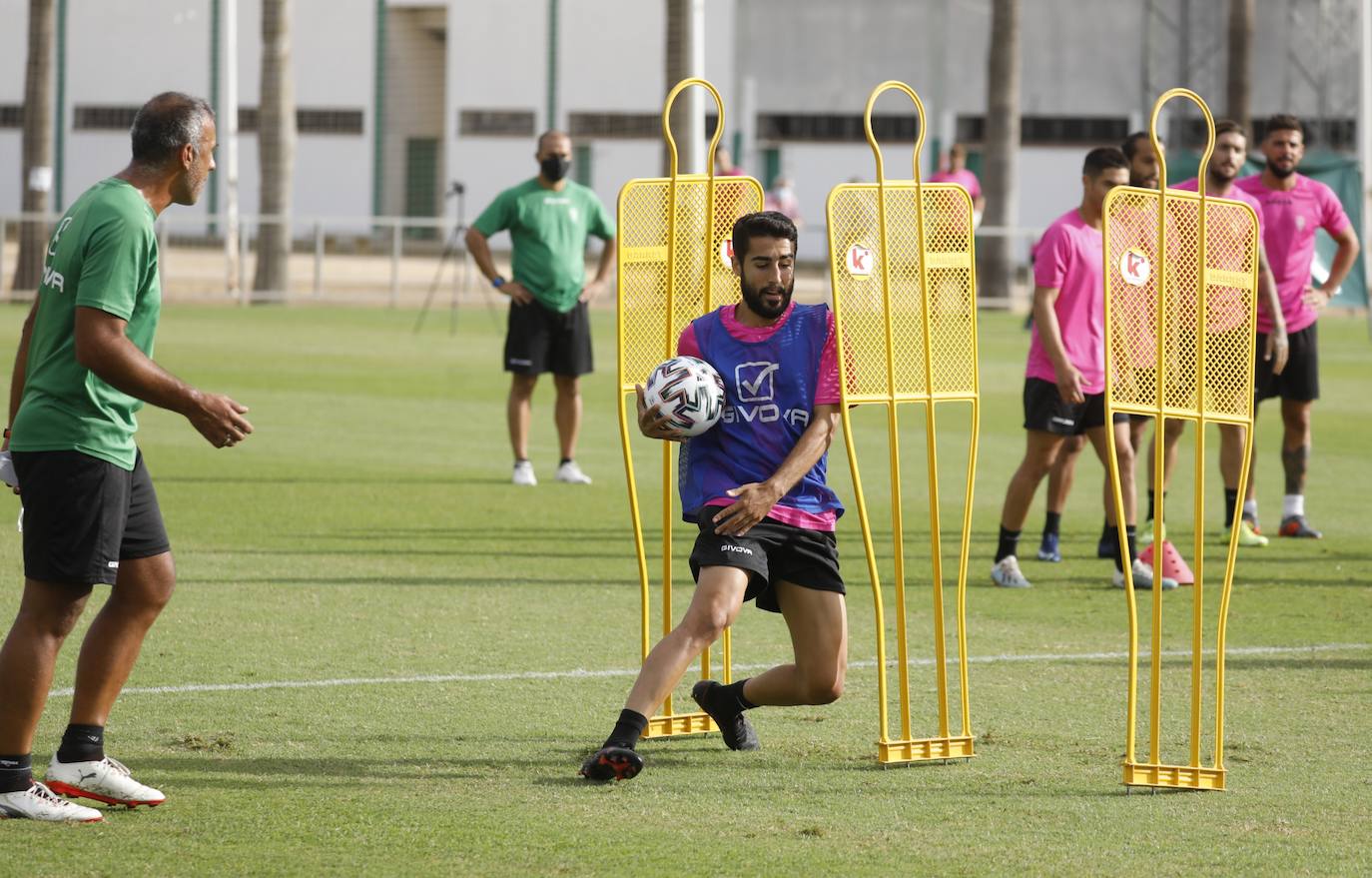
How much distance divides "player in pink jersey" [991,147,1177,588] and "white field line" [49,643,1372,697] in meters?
1.38

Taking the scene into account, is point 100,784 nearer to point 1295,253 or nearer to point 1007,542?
point 1007,542

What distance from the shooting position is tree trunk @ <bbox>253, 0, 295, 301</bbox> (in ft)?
114

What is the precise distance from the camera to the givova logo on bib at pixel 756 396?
20.0 ft

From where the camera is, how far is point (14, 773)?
5.39m

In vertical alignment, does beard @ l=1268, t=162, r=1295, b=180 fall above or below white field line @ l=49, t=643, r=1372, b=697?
above

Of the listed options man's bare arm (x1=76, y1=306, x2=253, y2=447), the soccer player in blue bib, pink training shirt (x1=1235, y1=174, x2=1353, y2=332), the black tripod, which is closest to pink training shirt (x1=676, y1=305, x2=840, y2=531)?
the soccer player in blue bib

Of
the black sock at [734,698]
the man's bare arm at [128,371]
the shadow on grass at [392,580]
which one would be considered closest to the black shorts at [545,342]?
the shadow on grass at [392,580]

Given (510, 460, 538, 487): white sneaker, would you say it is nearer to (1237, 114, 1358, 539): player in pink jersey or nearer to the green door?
(1237, 114, 1358, 539): player in pink jersey

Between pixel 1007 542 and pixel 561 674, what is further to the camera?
pixel 1007 542

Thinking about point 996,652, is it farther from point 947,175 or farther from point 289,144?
point 289,144

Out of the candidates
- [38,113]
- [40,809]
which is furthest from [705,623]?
[38,113]

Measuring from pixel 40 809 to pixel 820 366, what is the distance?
2617 millimetres

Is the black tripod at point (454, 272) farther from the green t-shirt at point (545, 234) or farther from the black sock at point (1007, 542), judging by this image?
the black sock at point (1007, 542)

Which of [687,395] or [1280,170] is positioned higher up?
[1280,170]
